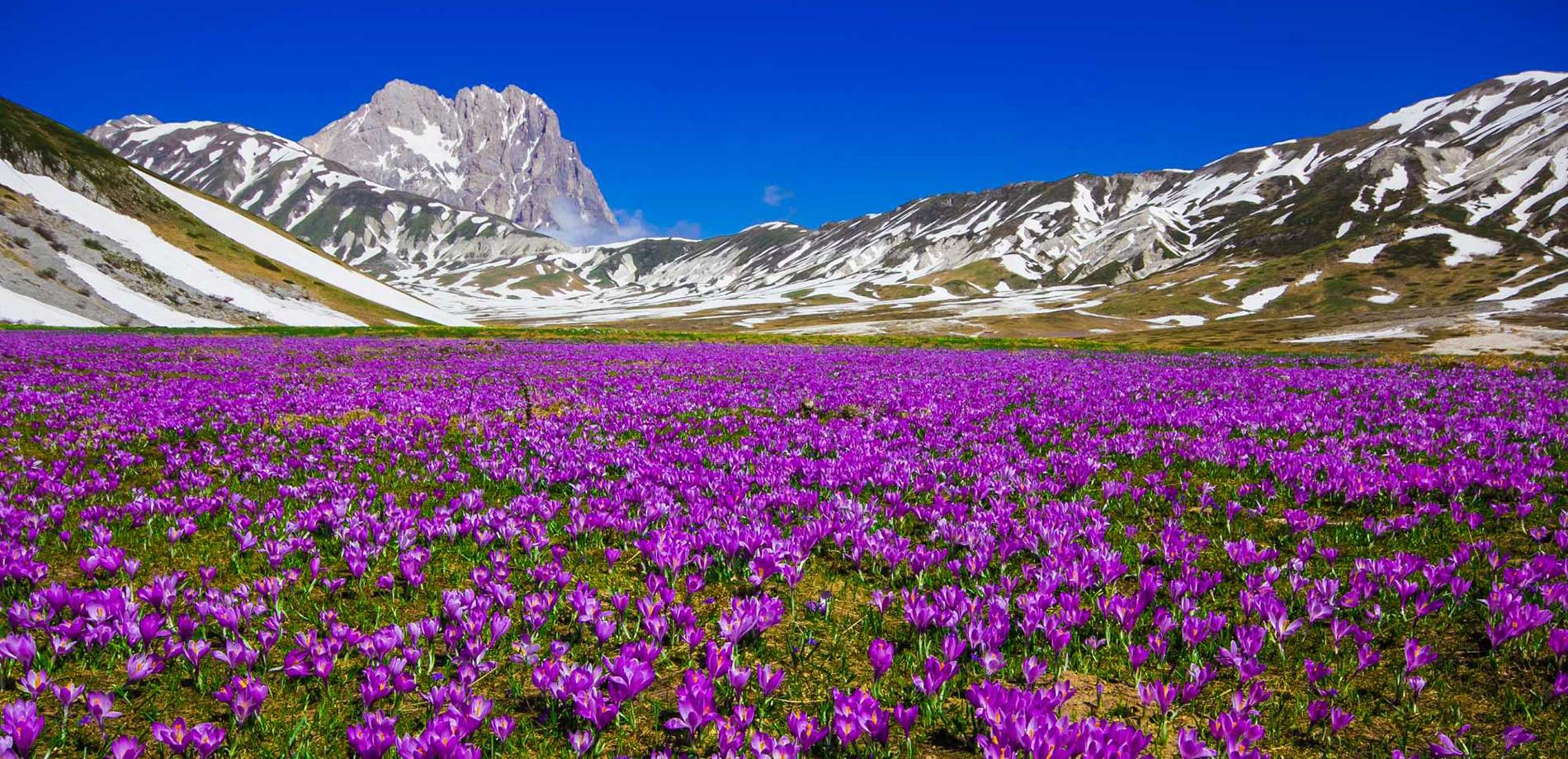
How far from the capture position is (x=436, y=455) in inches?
379

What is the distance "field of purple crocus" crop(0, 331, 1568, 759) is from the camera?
3375mm

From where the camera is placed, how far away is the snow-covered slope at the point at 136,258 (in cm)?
6669

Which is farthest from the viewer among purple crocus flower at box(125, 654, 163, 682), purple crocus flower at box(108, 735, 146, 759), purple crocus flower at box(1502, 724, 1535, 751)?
purple crocus flower at box(125, 654, 163, 682)

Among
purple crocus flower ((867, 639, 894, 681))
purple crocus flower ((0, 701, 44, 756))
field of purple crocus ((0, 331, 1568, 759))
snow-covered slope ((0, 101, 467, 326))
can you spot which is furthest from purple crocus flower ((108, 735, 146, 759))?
snow-covered slope ((0, 101, 467, 326))

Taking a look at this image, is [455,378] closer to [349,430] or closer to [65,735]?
[349,430]

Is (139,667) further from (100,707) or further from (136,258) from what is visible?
(136,258)

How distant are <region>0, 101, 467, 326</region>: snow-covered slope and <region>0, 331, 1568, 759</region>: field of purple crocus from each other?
76.8m

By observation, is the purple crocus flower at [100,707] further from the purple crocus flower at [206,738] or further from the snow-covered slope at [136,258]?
the snow-covered slope at [136,258]

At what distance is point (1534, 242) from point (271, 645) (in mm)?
273034

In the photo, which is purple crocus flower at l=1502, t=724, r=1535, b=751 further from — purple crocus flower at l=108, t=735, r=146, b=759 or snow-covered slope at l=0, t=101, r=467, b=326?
snow-covered slope at l=0, t=101, r=467, b=326

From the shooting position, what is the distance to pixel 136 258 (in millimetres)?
80375

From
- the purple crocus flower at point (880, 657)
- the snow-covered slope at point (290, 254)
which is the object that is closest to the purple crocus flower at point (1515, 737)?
the purple crocus flower at point (880, 657)

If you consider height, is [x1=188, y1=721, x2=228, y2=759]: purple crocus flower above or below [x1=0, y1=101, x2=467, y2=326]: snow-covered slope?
below

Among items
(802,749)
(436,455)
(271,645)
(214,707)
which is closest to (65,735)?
(214,707)
